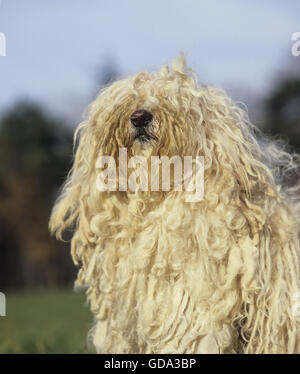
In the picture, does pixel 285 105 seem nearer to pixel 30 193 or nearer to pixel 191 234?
pixel 30 193

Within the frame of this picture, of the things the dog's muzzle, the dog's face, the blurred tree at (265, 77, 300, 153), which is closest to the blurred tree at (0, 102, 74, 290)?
the blurred tree at (265, 77, 300, 153)

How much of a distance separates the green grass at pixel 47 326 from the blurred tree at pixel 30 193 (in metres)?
7.81

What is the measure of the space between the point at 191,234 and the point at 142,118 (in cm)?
69

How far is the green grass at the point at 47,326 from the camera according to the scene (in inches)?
227

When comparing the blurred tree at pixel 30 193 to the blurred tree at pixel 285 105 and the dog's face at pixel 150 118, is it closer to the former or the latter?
the blurred tree at pixel 285 105

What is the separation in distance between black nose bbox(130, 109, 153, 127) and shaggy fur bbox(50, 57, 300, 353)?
0.11 feet

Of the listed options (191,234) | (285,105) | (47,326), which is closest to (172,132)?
(191,234)

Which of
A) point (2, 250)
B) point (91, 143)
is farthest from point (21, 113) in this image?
point (91, 143)

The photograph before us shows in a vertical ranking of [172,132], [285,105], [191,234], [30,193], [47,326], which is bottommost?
[30,193]

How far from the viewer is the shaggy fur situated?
11.7 feet

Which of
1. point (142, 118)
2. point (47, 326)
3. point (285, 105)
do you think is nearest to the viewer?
point (142, 118)

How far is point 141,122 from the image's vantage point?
3.53m
